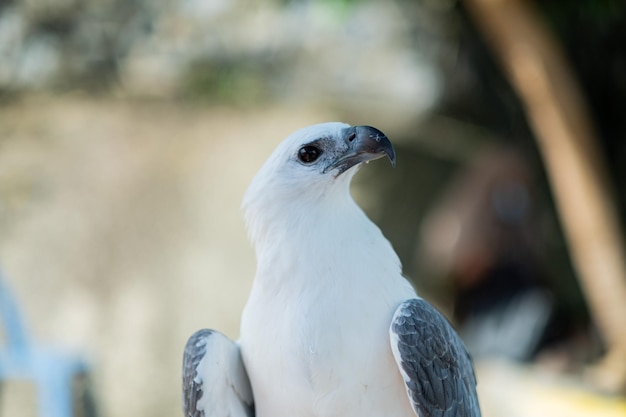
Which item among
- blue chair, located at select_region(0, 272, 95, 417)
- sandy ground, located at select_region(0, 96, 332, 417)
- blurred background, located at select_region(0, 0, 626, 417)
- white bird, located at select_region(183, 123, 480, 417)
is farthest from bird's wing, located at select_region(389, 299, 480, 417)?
sandy ground, located at select_region(0, 96, 332, 417)

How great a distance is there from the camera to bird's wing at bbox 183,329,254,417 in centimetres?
270

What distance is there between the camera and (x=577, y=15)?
24.3 ft

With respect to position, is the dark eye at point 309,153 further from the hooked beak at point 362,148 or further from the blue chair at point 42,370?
the blue chair at point 42,370

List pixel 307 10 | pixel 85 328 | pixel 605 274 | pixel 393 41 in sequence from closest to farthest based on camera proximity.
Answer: pixel 605 274
pixel 85 328
pixel 307 10
pixel 393 41

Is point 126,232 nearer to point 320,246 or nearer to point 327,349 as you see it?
point 320,246

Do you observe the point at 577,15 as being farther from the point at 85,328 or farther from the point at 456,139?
the point at 85,328

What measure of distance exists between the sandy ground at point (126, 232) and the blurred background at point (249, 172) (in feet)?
0.05

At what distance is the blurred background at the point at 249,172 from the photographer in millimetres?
6875

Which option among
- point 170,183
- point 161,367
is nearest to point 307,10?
point 170,183

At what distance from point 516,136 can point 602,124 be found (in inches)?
33.9

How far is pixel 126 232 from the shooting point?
7344 millimetres

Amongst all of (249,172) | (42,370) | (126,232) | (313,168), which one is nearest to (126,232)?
(126,232)

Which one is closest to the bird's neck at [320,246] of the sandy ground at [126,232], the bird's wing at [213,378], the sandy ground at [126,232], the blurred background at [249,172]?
the bird's wing at [213,378]

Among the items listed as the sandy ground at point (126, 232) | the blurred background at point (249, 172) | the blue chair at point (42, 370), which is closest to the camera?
the blue chair at point (42, 370)
